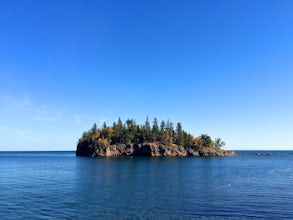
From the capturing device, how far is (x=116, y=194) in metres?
54.9

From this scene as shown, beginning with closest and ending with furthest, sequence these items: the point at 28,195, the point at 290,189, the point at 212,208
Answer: the point at 212,208 < the point at 28,195 < the point at 290,189

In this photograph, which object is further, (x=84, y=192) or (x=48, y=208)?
(x=84, y=192)

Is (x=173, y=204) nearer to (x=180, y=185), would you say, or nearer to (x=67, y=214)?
(x=67, y=214)

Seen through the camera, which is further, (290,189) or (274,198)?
(290,189)

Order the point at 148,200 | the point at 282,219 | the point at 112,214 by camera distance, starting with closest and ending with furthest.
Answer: the point at 282,219 → the point at 112,214 → the point at 148,200

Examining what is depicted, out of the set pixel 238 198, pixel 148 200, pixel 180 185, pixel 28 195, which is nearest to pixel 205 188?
pixel 180 185

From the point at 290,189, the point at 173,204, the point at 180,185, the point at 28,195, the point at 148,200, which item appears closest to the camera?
the point at 173,204

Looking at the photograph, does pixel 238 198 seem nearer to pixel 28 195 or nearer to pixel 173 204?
pixel 173 204

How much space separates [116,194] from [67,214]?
53.1 feet

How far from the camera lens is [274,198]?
1987 inches

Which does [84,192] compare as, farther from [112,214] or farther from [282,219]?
[282,219]

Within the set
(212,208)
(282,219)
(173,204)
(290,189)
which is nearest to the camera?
(282,219)

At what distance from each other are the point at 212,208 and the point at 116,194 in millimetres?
20197

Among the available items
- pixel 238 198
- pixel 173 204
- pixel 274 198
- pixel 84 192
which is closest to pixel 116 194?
pixel 84 192
